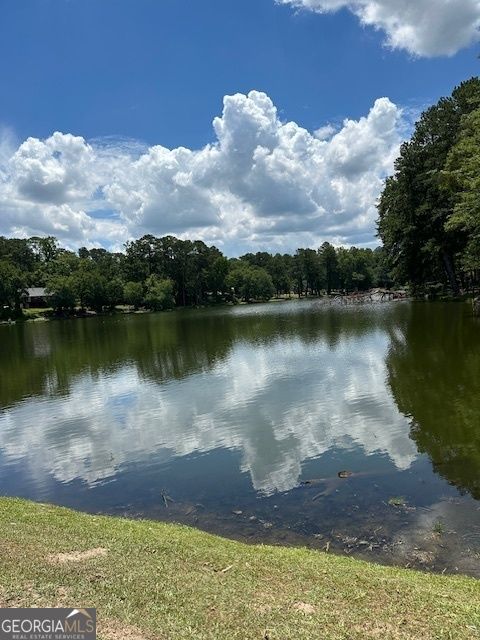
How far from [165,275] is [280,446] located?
123 metres

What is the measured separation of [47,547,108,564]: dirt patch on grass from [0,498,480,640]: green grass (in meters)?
0.03

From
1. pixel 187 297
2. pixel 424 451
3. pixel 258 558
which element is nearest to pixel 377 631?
pixel 258 558

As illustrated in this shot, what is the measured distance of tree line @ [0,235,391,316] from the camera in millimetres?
112812

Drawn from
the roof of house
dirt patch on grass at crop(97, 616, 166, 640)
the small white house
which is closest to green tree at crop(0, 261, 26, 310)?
the small white house

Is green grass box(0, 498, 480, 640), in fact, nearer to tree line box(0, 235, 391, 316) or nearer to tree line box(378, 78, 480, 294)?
tree line box(378, 78, 480, 294)

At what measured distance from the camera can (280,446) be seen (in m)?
15.0

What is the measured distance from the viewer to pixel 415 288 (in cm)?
8175

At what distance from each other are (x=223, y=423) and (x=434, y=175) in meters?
48.2

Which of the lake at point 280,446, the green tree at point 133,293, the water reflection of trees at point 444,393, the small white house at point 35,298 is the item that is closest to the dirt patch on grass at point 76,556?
the lake at point 280,446

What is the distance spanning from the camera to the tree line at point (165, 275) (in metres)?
113

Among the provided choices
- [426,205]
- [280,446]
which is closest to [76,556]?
[280,446]

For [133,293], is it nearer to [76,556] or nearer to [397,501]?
[397,501]

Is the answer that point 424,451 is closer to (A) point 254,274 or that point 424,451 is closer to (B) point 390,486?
(B) point 390,486

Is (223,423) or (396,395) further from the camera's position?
(396,395)
